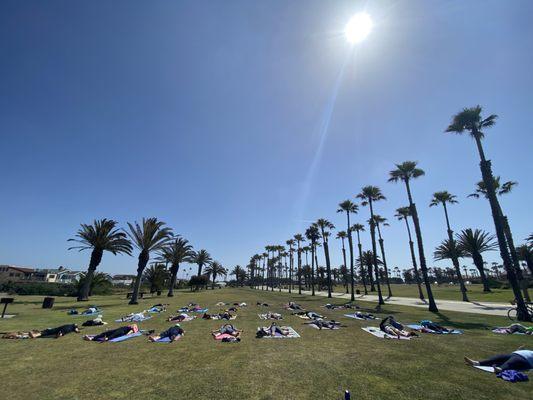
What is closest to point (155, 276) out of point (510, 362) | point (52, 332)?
point (52, 332)

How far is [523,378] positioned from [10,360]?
54.2ft

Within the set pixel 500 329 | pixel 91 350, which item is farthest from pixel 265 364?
pixel 500 329

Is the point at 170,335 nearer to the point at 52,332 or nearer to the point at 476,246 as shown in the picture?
the point at 52,332

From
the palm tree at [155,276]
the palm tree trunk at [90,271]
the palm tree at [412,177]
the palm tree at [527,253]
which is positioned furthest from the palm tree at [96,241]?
the palm tree at [527,253]

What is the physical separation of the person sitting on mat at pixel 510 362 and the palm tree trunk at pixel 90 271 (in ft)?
128

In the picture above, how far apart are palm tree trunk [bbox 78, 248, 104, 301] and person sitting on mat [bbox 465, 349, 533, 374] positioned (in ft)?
128

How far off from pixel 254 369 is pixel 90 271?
3415 cm

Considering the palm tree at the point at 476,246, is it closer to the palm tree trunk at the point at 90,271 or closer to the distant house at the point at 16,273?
the palm tree trunk at the point at 90,271

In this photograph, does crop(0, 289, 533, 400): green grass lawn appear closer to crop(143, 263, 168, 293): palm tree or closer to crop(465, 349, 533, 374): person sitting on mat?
crop(465, 349, 533, 374): person sitting on mat

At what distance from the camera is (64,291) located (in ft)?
151

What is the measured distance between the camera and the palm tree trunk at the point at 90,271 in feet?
105

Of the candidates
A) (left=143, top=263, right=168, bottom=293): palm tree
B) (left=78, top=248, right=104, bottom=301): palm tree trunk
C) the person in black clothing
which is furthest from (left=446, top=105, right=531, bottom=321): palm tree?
(left=143, top=263, right=168, bottom=293): palm tree

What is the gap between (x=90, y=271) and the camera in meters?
32.8

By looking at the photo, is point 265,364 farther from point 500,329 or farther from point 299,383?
point 500,329
